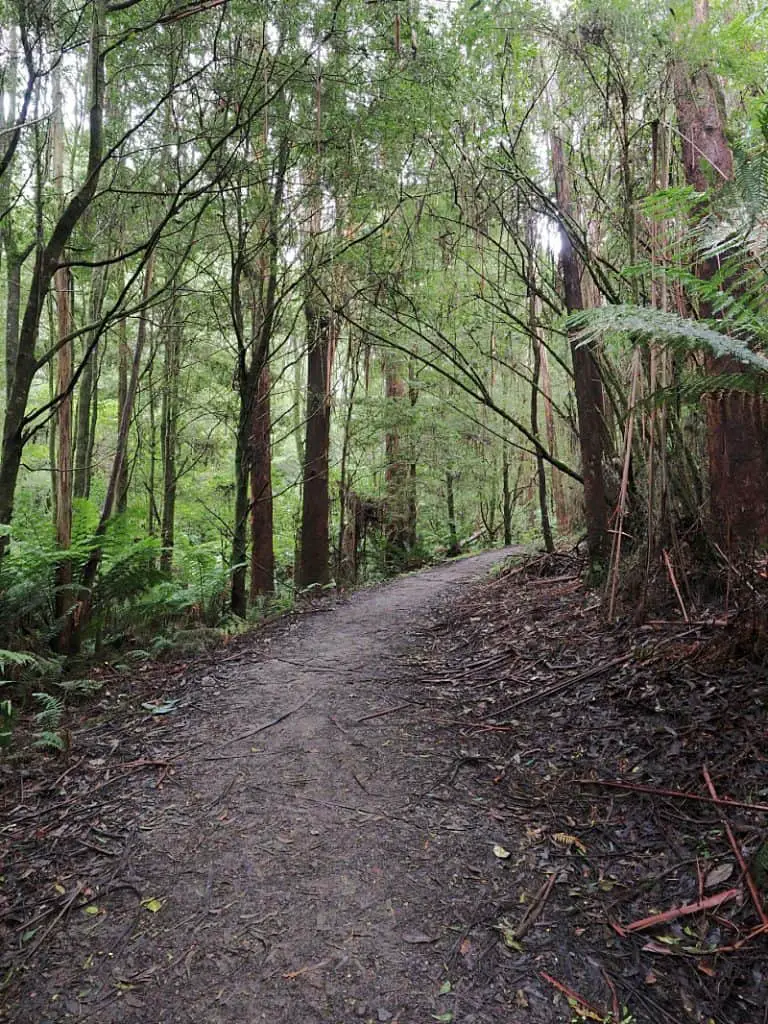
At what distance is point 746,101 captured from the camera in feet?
14.6

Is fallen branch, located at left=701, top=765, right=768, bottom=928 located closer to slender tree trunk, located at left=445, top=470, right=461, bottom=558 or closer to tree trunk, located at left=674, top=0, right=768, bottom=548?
tree trunk, located at left=674, top=0, right=768, bottom=548

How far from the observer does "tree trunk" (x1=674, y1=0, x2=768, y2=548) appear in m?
3.34

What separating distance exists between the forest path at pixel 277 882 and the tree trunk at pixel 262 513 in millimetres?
4574

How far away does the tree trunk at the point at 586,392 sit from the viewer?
206 inches

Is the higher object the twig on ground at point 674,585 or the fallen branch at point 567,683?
the twig on ground at point 674,585

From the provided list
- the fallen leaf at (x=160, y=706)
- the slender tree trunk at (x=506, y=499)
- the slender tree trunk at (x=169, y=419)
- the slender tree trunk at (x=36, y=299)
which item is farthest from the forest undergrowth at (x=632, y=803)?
the slender tree trunk at (x=506, y=499)

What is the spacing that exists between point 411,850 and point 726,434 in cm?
288

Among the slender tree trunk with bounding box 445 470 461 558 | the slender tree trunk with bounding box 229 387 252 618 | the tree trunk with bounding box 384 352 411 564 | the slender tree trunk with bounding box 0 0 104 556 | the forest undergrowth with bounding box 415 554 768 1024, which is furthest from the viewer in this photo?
the slender tree trunk with bounding box 445 470 461 558

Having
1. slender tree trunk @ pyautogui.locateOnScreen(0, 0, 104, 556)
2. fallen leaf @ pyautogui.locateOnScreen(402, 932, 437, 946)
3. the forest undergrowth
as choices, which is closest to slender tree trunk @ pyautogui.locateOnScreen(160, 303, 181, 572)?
slender tree trunk @ pyautogui.locateOnScreen(0, 0, 104, 556)

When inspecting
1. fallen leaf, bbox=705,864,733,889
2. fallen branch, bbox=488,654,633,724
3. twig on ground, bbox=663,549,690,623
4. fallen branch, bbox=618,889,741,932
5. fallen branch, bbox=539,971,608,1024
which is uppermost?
twig on ground, bbox=663,549,690,623

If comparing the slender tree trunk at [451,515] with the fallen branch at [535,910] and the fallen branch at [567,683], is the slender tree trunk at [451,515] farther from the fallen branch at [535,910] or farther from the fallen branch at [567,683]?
the fallen branch at [535,910]

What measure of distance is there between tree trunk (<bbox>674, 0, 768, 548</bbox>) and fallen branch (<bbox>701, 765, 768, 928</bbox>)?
140 centimetres

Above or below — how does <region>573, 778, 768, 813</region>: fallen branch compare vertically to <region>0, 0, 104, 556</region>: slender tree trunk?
below

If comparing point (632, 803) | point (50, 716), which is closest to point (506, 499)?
point (50, 716)
